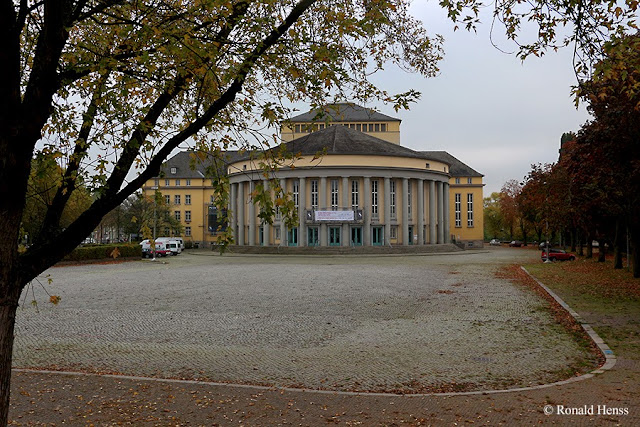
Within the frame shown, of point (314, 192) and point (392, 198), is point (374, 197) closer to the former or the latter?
point (392, 198)

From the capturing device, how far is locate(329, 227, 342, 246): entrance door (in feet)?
209

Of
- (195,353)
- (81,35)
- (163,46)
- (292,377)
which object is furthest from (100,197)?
(195,353)

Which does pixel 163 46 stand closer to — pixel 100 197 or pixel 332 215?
pixel 100 197

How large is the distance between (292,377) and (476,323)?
6.85 metres

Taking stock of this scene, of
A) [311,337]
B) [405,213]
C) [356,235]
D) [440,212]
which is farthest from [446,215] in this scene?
[311,337]

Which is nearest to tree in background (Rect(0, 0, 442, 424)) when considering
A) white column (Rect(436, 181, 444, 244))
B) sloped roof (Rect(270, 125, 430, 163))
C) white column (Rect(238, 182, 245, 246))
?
sloped roof (Rect(270, 125, 430, 163))

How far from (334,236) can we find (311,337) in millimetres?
52250

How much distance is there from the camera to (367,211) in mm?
63500

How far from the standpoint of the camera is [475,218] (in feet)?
276

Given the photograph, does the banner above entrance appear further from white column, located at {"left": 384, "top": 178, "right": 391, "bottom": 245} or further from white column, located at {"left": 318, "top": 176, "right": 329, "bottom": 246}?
white column, located at {"left": 384, "top": 178, "right": 391, "bottom": 245}

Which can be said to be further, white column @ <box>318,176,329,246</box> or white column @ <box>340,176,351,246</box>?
white column @ <box>318,176,329,246</box>

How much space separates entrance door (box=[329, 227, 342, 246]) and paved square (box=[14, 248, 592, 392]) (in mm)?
42286

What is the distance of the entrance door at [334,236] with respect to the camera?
2512 inches

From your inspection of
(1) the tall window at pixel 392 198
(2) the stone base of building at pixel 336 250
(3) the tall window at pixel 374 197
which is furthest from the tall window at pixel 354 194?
(2) the stone base of building at pixel 336 250
